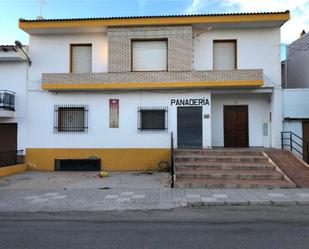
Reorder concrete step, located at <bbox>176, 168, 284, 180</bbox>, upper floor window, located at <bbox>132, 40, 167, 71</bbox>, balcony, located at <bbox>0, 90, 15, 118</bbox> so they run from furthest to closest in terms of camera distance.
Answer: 1. upper floor window, located at <bbox>132, 40, 167, 71</bbox>
2. balcony, located at <bbox>0, 90, 15, 118</bbox>
3. concrete step, located at <bbox>176, 168, 284, 180</bbox>

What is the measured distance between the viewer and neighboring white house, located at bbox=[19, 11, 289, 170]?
55.3 ft

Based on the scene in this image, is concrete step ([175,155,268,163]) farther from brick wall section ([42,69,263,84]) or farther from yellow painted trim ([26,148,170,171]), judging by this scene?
brick wall section ([42,69,263,84])

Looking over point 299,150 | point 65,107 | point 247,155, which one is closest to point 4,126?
point 65,107

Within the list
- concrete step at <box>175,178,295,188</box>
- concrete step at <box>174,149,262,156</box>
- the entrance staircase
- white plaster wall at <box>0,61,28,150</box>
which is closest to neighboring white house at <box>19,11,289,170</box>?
white plaster wall at <box>0,61,28,150</box>

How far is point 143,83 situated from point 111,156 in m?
3.82

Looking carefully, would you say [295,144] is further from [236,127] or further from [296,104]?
[236,127]

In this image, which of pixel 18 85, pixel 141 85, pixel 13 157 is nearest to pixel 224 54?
pixel 141 85

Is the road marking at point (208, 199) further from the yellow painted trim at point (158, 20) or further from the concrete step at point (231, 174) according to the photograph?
the yellow painted trim at point (158, 20)

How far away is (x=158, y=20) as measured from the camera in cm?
1683

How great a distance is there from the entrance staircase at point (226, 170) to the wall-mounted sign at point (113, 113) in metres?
3.51

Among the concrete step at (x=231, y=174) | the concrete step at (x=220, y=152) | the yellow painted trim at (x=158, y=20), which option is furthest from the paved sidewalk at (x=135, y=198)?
the yellow painted trim at (x=158, y=20)

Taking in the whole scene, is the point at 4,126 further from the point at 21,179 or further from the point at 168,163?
the point at 168,163

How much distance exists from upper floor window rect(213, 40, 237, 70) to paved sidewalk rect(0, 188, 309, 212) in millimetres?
7860

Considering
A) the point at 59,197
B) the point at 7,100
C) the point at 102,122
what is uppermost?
the point at 7,100
